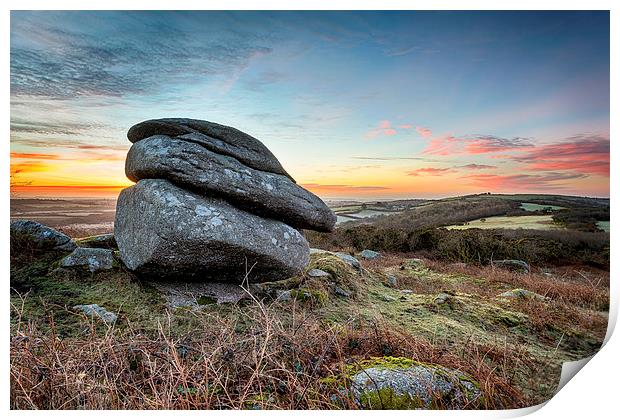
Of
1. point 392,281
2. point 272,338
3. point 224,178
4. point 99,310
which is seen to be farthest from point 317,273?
point 99,310

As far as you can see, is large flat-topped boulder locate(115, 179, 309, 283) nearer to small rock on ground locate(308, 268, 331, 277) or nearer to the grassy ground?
the grassy ground

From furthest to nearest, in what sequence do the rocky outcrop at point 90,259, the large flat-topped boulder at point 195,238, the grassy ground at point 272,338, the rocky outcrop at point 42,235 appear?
the rocky outcrop at point 42,235 → the rocky outcrop at point 90,259 → the large flat-topped boulder at point 195,238 → the grassy ground at point 272,338

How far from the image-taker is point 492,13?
17.0ft

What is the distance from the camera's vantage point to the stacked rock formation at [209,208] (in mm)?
5246

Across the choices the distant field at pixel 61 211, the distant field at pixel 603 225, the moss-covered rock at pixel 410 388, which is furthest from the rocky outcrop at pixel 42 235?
the distant field at pixel 603 225

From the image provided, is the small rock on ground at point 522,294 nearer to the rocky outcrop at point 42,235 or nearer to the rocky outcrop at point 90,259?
the rocky outcrop at point 90,259

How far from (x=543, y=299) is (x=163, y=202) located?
18.4 feet

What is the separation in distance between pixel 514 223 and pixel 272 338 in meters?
6.44

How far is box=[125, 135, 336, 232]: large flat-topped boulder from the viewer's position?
550 cm

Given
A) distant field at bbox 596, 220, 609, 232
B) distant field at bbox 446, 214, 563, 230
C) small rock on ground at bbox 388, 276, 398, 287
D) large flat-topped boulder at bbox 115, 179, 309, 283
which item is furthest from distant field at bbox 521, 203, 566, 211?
large flat-topped boulder at bbox 115, 179, 309, 283

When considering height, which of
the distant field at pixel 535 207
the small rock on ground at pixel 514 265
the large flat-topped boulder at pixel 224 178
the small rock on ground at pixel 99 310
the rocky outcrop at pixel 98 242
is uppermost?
the large flat-topped boulder at pixel 224 178

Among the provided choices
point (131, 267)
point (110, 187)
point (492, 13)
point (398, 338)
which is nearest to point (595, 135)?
point (492, 13)

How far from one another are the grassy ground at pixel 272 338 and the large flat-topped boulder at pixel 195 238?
428 millimetres

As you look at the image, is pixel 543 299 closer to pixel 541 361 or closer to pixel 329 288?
pixel 541 361
